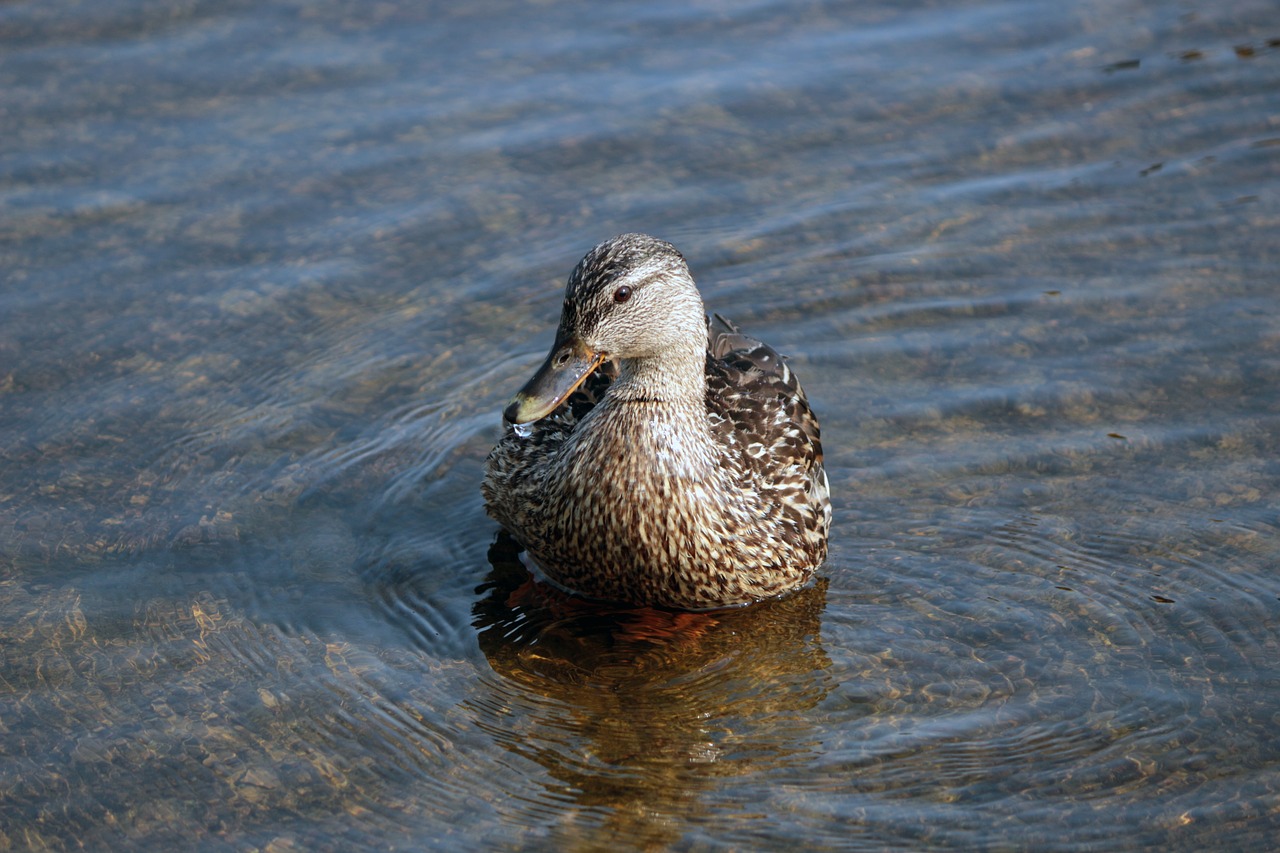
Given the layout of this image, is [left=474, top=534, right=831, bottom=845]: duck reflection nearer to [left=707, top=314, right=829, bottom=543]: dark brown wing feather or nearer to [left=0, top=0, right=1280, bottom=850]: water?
[left=0, top=0, right=1280, bottom=850]: water

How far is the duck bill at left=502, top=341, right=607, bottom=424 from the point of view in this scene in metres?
6.03

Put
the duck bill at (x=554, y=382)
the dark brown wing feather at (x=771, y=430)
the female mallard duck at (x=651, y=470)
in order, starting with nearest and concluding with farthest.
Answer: the duck bill at (x=554, y=382), the female mallard duck at (x=651, y=470), the dark brown wing feather at (x=771, y=430)

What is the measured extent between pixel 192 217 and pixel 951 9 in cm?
608

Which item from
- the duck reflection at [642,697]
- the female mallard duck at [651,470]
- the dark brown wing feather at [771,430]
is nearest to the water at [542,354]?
the duck reflection at [642,697]

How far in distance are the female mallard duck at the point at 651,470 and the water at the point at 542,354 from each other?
9.8 inches

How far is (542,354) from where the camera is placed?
8398mm

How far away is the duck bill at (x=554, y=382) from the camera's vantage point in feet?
19.8

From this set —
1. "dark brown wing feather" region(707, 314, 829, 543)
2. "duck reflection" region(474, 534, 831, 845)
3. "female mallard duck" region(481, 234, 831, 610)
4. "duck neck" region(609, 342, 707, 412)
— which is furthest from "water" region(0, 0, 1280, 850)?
"duck neck" region(609, 342, 707, 412)

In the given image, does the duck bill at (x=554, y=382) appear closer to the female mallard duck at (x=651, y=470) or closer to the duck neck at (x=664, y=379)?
the female mallard duck at (x=651, y=470)

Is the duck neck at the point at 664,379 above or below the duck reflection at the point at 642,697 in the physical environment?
above

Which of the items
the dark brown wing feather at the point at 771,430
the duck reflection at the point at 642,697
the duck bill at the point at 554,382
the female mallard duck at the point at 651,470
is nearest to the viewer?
the duck reflection at the point at 642,697

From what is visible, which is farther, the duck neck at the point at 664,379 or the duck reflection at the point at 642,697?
the duck neck at the point at 664,379

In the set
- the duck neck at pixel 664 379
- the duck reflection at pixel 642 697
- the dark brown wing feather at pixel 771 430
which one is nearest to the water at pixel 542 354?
the duck reflection at pixel 642 697

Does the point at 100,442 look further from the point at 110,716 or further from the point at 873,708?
the point at 873,708
